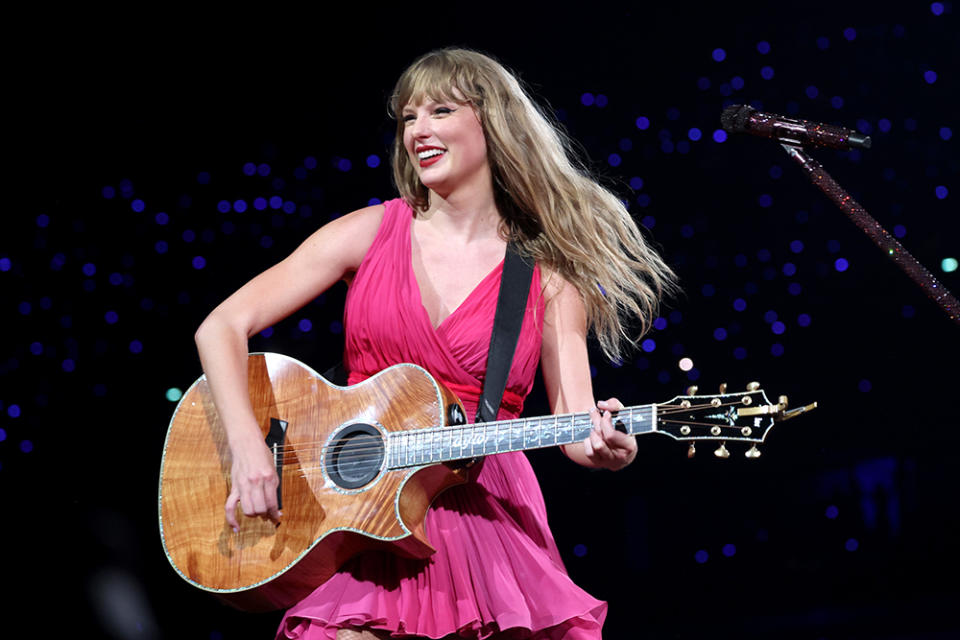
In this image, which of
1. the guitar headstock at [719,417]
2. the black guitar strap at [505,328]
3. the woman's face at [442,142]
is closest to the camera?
the guitar headstock at [719,417]

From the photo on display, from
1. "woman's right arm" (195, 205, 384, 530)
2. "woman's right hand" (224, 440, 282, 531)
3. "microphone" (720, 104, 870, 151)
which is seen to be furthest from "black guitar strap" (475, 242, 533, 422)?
"microphone" (720, 104, 870, 151)

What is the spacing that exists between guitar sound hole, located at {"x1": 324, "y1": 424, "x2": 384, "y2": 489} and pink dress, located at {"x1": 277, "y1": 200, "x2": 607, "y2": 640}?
0.61 feet

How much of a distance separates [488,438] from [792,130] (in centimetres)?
112

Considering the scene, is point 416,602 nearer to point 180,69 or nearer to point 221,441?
point 221,441

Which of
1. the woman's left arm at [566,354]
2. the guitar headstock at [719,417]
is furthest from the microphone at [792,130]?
the guitar headstock at [719,417]

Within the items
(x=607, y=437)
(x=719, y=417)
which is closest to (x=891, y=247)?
(x=719, y=417)

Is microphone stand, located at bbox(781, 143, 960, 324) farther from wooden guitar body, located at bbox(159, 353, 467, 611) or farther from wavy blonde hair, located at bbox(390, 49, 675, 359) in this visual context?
wooden guitar body, located at bbox(159, 353, 467, 611)

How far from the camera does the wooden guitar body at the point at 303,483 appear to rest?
2332mm

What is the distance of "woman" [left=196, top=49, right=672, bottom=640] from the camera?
233 cm

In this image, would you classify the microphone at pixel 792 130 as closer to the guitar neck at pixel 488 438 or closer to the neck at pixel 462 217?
the neck at pixel 462 217

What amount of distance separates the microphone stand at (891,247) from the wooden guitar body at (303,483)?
1.07m

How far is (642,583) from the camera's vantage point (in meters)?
5.08

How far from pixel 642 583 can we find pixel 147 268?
282cm

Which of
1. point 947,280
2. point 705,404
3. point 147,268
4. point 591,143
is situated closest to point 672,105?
point 591,143
